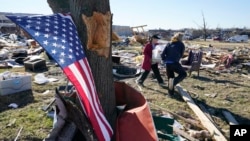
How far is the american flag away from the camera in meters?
3.42

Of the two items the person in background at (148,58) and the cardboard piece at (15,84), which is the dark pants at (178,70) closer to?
the person in background at (148,58)

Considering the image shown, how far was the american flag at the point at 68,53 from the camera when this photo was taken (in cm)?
342

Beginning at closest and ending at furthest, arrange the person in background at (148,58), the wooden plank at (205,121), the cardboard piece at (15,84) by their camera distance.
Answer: the wooden plank at (205,121) → the cardboard piece at (15,84) → the person in background at (148,58)

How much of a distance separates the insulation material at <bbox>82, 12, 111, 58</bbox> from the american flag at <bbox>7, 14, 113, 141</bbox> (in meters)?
0.26

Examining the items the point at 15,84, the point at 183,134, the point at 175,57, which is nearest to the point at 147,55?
the point at 175,57

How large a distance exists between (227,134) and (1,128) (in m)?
4.46

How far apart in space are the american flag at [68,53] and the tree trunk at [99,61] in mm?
344

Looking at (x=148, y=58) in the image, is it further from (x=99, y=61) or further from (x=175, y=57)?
(x=99, y=61)

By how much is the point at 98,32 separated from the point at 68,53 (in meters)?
0.70

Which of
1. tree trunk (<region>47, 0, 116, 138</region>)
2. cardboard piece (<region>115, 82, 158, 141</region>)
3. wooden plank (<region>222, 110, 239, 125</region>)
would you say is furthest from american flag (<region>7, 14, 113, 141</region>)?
wooden plank (<region>222, 110, 239, 125</region>)

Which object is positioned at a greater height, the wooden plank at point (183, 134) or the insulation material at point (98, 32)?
the insulation material at point (98, 32)

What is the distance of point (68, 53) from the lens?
138 inches

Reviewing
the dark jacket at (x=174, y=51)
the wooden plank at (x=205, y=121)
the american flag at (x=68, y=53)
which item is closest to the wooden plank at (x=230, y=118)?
the wooden plank at (x=205, y=121)

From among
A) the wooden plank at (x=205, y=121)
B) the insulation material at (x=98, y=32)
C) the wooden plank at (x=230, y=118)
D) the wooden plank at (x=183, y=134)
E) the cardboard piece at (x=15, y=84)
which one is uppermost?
the insulation material at (x=98, y=32)
